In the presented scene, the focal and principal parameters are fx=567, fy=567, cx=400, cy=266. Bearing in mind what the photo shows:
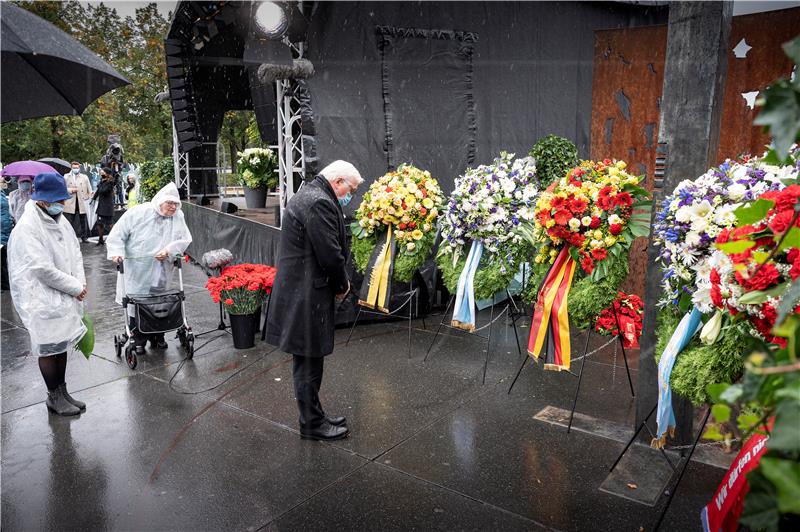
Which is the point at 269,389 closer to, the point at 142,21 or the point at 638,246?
the point at 638,246

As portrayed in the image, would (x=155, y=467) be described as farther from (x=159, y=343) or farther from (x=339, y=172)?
(x=159, y=343)

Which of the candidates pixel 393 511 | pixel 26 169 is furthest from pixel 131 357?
pixel 26 169

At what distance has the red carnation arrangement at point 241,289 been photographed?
238 inches

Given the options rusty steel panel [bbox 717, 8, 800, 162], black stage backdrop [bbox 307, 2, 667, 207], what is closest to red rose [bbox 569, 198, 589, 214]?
rusty steel panel [bbox 717, 8, 800, 162]

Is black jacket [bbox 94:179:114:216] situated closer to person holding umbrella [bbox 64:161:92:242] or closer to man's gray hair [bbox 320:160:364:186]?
person holding umbrella [bbox 64:161:92:242]

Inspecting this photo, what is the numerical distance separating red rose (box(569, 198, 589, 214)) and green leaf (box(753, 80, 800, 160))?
311 centimetres

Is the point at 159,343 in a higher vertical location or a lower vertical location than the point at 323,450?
higher

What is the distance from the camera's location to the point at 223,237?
957cm

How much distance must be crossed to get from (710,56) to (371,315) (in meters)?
4.78

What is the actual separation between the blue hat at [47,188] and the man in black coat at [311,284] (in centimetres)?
185

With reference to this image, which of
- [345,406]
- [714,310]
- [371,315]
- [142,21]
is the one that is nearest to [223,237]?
[371,315]

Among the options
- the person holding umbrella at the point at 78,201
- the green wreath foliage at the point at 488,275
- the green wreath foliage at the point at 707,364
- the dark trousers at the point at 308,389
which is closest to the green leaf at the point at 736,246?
the green wreath foliage at the point at 707,364

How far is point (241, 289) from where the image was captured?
6055 millimetres

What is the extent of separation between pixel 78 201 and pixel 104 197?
1.92 ft
